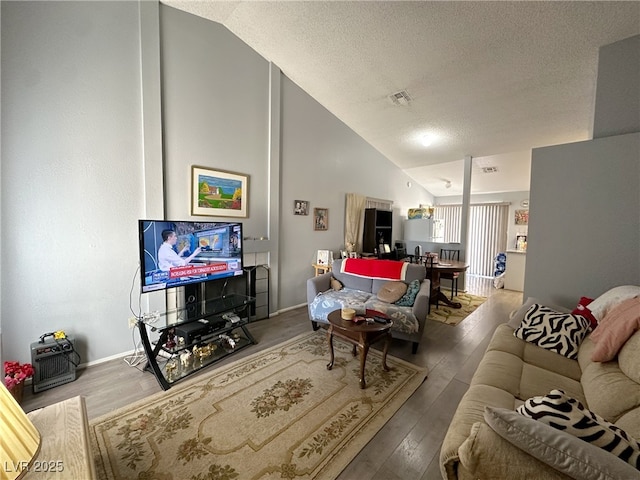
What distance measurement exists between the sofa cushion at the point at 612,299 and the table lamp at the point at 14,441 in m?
3.14

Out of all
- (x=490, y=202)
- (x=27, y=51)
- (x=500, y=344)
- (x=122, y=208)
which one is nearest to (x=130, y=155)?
(x=122, y=208)

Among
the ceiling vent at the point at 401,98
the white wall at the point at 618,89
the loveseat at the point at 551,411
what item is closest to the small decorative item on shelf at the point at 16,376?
the loveseat at the point at 551,411

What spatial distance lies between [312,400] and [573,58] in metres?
4.07

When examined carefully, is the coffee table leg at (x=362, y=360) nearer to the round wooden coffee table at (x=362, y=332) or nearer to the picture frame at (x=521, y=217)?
the round wooden coffee table at (x=362, y=332)

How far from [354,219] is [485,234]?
4.31m

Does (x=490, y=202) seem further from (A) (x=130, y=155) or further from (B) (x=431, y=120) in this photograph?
(A) (x=130, y=155)

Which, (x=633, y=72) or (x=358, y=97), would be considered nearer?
(x=633, y=72)

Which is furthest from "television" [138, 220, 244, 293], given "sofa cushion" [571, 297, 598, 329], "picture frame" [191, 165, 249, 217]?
"sofa cushion" [571, 297, 598, 329]

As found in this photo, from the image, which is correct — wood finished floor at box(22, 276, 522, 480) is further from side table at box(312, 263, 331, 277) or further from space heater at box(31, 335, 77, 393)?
side table at box(312, 263, 331, 277)

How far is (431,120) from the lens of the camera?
4.03 metres

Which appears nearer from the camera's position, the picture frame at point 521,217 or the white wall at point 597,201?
the white wall at point 597,201

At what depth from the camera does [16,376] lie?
1862 mm

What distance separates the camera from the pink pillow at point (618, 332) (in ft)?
4.57

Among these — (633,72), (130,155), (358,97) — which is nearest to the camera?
(633,72)
